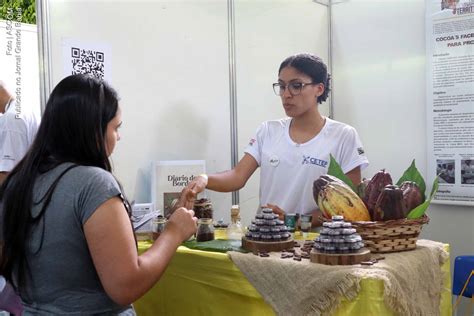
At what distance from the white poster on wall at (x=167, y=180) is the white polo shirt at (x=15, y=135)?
571mm

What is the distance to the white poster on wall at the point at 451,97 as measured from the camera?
2744mm

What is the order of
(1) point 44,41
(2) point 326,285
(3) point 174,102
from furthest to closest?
(3) point 174,102 < (1) point 44,41 < (2) point 326,285

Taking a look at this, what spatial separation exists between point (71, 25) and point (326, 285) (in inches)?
61.8

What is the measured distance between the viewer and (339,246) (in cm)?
117

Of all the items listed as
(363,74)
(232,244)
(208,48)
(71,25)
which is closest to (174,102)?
(208,48)

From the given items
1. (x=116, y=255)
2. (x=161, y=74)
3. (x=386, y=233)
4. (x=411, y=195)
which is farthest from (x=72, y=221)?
(x=161, y=74)

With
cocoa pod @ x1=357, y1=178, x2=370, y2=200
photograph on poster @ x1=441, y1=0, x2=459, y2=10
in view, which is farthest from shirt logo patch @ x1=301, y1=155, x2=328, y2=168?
photograph on poster @ x1=441, y1=0, x2=459, y2=10

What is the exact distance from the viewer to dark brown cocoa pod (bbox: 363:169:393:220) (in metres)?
1.32

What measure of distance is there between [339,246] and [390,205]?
203mm

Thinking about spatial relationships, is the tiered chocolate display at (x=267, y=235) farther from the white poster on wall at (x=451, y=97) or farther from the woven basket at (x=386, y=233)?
the white poster on wall at (x=451, y=97)

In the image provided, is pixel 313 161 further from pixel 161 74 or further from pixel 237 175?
pixel 161 74

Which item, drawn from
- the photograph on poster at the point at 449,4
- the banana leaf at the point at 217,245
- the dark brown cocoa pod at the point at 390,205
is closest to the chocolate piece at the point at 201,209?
the banana leaf at the point at 217,245

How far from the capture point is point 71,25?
6.82 feet

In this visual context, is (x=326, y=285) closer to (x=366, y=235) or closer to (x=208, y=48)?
(x=366, y=235)
